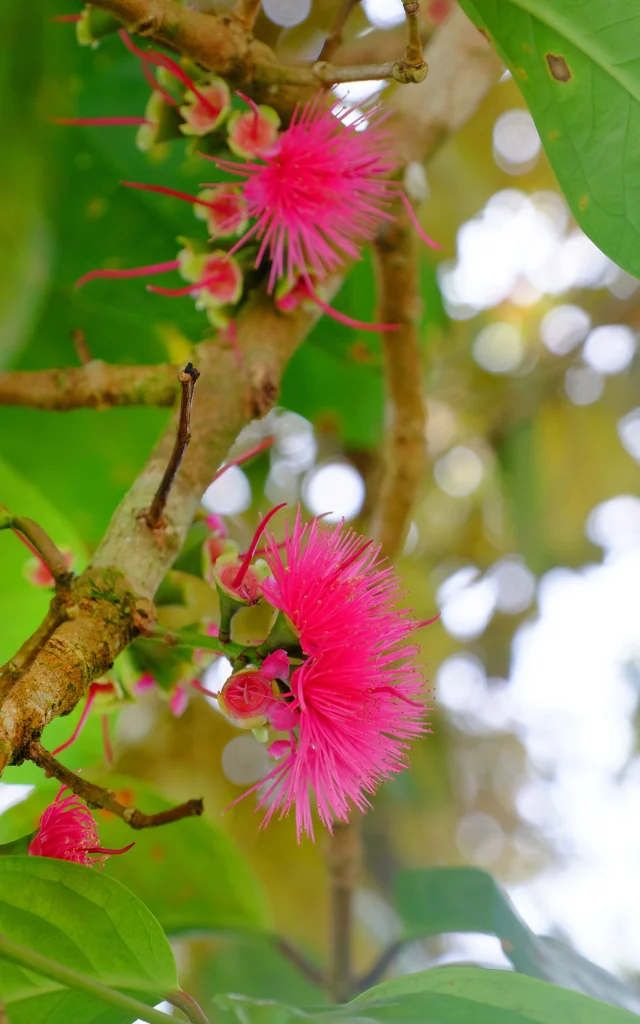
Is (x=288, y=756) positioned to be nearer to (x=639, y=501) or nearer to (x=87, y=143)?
(x=87, y=143)

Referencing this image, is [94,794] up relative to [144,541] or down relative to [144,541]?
down

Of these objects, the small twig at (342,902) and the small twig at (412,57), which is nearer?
the small twig at (412,57)

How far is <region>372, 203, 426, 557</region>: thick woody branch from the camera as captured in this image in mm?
797

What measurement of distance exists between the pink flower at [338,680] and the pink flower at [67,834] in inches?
3.8

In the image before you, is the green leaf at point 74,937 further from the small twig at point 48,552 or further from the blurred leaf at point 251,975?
the blurred leaf at point 251,975

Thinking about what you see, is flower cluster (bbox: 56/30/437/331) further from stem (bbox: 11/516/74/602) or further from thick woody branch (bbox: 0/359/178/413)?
stem (bbox: 11/516/74/602)

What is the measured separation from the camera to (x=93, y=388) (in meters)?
0.63

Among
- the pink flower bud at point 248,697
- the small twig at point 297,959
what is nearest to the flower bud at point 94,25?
the pink flower bud at point 248,697

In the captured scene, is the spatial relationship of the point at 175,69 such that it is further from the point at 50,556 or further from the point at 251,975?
the point at 251,975

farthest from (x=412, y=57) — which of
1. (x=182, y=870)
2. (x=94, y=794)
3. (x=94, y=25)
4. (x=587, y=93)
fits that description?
(x=182, y=870)

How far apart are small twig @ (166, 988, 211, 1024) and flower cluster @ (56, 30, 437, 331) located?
1.41 ft

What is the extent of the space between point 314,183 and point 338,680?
1.11 ft

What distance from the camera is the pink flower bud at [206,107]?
0.61 metres

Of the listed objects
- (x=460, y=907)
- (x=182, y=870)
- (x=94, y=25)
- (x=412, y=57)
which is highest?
(x=94, y=25)
